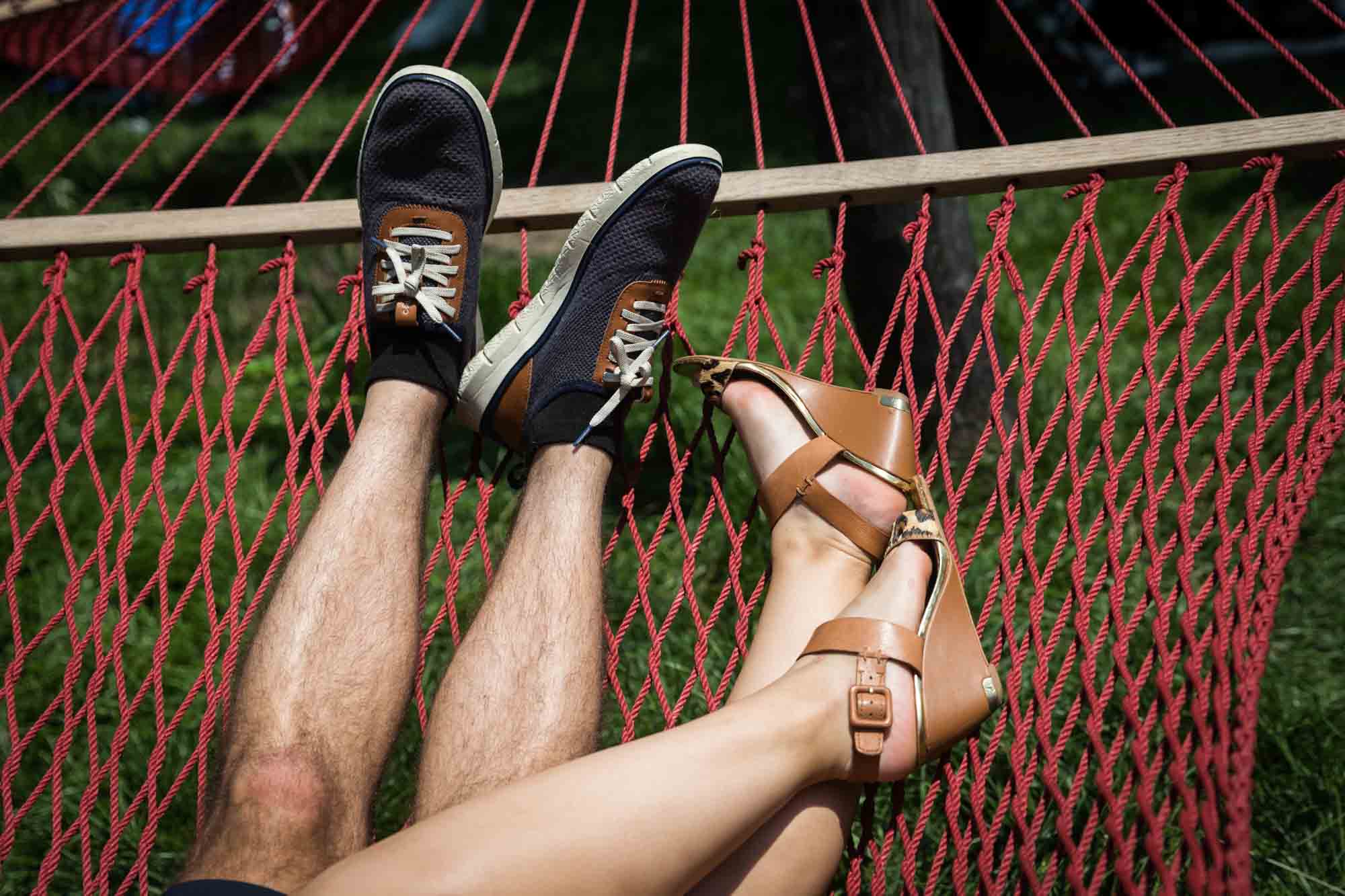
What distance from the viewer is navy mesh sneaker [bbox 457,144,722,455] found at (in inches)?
45.7

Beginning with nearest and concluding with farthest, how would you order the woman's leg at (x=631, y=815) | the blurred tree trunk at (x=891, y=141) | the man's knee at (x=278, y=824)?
the woman's leg at (x=631, y=815), the man's knee at (x=278, y=824), the blurred tree trunk at (x=891, y=141)

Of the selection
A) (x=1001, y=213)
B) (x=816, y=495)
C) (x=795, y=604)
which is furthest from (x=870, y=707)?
(x=1001, y=213)

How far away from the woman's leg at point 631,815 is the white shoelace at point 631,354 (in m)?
0.42

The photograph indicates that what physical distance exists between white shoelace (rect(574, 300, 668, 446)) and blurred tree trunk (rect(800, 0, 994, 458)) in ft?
1.99

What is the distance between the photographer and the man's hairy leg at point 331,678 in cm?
87

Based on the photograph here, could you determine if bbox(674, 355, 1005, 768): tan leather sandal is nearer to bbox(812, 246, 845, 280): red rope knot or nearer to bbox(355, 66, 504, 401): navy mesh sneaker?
bbox(812, 246, 845, 280): red rope knot

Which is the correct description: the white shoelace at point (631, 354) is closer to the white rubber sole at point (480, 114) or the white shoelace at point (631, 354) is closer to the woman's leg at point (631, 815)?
the white rubber sole at point (480, 114)

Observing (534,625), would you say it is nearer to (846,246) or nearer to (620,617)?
(620,617)

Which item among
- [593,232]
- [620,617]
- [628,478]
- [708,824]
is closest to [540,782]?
[708,824]

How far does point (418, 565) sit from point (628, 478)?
0.92ft

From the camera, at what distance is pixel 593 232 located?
120cm
